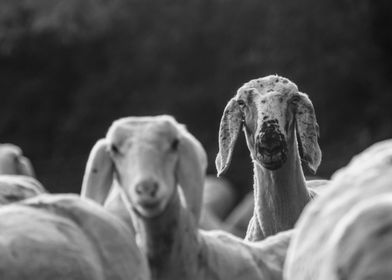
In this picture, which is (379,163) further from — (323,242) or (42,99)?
(42,99)

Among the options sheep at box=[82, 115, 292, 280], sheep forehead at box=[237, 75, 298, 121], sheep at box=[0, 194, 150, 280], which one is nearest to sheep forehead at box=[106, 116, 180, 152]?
sheep at box=[82, 115, 292, 280]

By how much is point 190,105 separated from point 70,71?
173 inches

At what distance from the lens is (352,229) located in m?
6.98

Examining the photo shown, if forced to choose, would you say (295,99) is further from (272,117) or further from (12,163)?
(12,163)

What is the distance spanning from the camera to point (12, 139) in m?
41.9

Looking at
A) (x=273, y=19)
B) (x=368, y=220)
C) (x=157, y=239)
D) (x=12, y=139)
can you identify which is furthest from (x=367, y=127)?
(x=368, y=220)

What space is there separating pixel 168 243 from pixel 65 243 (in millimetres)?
1245

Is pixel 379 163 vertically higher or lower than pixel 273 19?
higher

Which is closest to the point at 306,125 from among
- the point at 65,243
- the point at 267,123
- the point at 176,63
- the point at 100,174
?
the point at 267,123

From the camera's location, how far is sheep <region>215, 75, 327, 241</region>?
12.9 m

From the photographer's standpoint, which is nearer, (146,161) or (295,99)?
(146,161)

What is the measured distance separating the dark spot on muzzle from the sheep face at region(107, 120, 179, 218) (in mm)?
2757

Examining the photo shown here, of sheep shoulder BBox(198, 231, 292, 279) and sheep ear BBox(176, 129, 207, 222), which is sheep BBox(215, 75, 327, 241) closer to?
sheep shoulder BBox(198, 231, 292, 279)

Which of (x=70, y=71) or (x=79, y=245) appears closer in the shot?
(x=79, y=245)
